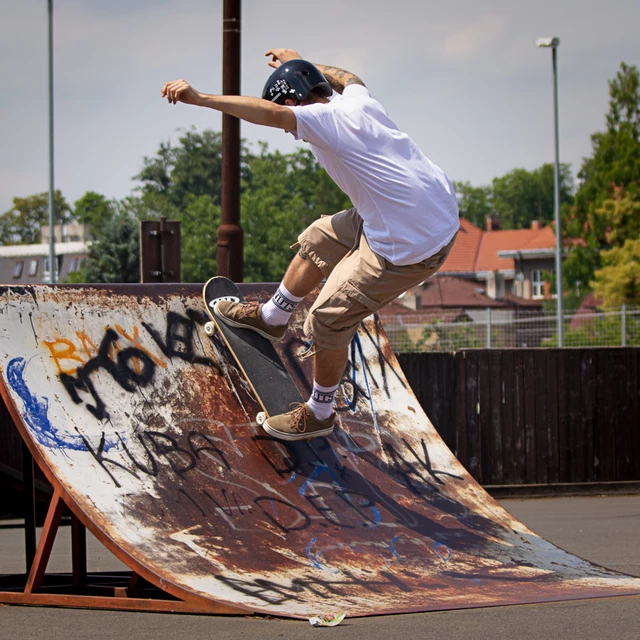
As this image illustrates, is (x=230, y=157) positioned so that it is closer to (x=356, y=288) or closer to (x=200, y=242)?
(x=356, y=288)

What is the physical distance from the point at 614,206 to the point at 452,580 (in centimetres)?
3093

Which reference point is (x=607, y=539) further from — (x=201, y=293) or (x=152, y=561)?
(x=152, y=561)

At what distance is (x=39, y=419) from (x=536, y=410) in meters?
6.95

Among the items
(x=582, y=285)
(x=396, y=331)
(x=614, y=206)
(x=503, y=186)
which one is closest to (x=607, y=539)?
(x=396, y=331)

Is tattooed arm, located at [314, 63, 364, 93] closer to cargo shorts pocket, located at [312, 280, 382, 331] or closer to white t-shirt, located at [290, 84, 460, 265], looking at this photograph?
white t-shirt, located at [290, 84, 460, 265]

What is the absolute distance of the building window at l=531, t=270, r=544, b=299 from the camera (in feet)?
205

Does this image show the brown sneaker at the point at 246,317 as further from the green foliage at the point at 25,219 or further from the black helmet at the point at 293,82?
the green foliage at the point at 25,219

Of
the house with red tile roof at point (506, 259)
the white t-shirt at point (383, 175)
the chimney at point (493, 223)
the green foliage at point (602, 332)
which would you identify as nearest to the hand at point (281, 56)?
the white t-shirt at point (383, 175)

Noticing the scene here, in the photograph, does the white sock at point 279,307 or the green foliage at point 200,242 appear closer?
the white sock at point 279,307

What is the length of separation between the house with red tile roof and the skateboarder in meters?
52.0

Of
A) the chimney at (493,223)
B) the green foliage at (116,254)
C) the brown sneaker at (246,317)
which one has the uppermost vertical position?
the chimney at (493,223)

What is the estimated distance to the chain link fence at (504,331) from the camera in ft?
58.9

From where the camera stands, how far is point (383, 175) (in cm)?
424

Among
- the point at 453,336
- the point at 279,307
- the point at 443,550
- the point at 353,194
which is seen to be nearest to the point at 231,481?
the point at 443,550
